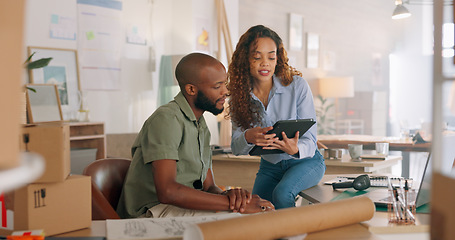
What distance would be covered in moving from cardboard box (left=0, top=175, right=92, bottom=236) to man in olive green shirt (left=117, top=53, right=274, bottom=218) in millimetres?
403

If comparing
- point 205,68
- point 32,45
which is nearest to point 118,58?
point 32,45

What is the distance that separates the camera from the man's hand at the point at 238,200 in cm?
185

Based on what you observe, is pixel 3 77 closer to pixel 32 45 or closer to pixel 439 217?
pixel 439 217

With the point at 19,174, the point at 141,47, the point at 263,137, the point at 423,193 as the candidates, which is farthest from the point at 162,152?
the point at 141,47

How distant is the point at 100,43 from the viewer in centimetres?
572

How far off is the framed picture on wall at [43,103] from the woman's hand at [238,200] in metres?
3.34

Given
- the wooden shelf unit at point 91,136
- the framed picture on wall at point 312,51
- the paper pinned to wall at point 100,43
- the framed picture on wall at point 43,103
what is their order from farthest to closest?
1. the framed picture on wall at point 312,51
2. the paper pinned to wall at point 100,43
3. the wooden shelf unit at point 91,136
4. the framed picture on wall at point 43,103

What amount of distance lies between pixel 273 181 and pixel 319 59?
6.75 m

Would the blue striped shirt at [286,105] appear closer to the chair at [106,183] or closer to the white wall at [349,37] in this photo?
the chair at [106,183]

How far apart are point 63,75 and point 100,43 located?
0.67 metres

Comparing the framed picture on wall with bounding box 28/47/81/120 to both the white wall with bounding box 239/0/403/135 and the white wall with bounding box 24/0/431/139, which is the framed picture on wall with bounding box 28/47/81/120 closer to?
the white wall with bounding box 24/0/431/139

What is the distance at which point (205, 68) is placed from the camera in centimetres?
211

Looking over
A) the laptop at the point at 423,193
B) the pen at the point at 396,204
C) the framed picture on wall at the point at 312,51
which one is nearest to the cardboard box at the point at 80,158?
the laptop at the point at 423,193

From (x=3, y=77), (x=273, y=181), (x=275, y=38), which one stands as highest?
(x=275, y=38)
